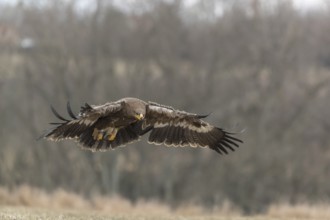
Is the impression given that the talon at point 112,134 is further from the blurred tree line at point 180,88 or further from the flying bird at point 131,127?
the blurred tree line at point 180,88

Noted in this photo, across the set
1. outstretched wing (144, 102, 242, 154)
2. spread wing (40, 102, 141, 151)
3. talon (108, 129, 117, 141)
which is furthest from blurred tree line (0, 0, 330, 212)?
talon (108, 129, 117, 141)

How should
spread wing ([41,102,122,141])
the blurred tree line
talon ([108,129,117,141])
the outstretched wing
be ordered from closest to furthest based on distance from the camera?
spread wing ([41,102,122,141])
talon ([108,129,117,141])
the outstretched wing
the blurred tree line

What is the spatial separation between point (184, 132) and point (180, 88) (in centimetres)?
2296

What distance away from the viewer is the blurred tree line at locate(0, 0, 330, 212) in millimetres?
30312

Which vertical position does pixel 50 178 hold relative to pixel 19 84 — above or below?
below

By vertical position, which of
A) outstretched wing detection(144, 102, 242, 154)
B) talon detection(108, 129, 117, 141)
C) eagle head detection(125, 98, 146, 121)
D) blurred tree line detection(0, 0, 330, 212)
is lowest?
talon detection(108, 129, 117, 141)

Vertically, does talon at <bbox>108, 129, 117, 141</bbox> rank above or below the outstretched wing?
below

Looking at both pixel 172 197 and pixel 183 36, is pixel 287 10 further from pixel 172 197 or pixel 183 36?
pixel 172 197

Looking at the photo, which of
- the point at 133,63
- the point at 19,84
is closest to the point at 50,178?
the point at 19,84

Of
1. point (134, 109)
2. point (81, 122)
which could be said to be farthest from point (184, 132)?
point (81, 122)

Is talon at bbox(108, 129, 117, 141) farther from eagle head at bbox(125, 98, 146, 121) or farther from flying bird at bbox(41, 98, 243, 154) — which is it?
eagle head at bbox(125, 98, 146, 121)

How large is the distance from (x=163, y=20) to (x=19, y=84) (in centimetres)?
856

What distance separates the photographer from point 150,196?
1209 inches

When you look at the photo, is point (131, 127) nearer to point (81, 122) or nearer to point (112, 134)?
point (112, 134)
